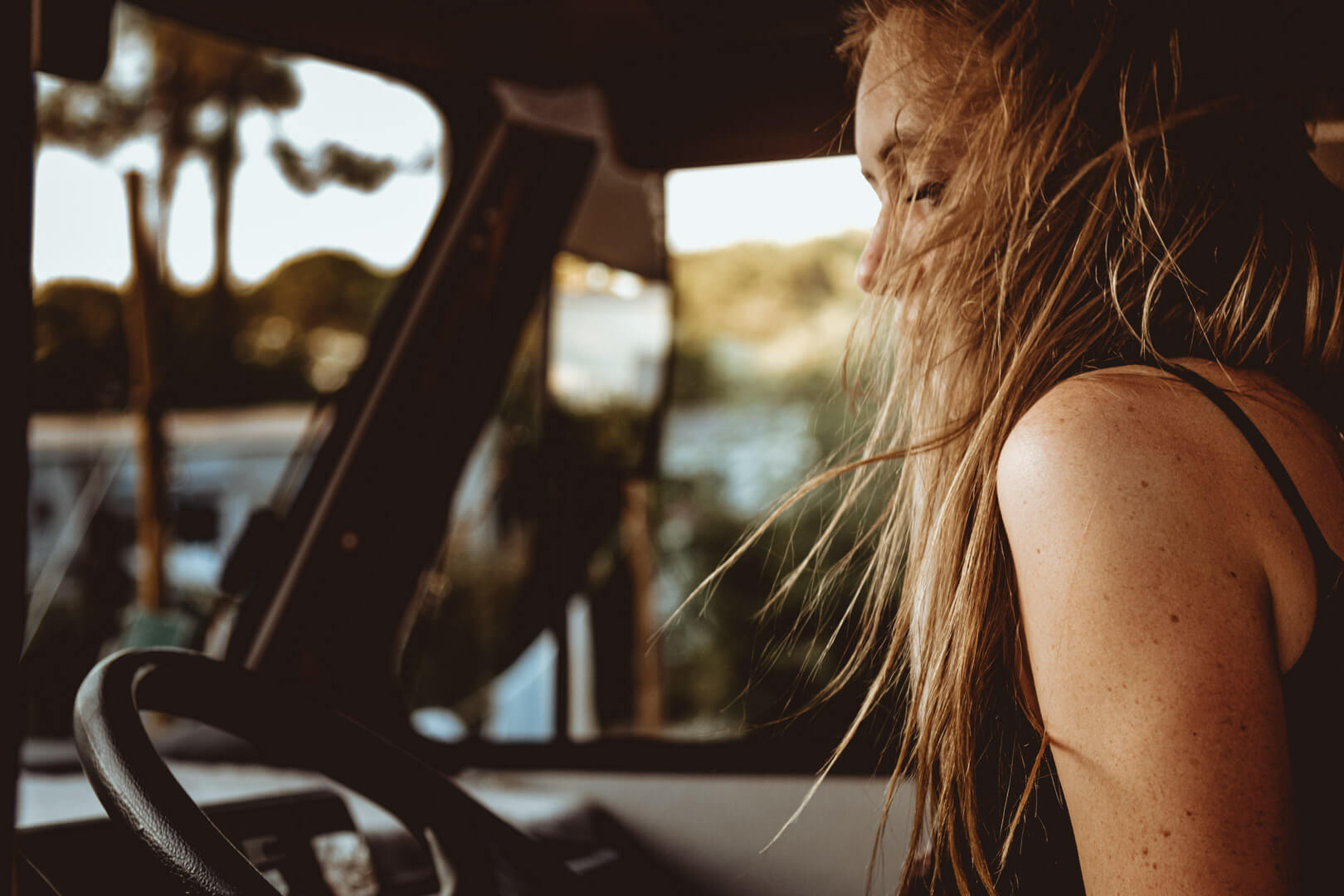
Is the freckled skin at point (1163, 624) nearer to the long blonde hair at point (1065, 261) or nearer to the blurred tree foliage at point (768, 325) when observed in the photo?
the long blonde hair at point (1065, 261)

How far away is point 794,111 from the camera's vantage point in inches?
78.6

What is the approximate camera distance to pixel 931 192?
1003 mm

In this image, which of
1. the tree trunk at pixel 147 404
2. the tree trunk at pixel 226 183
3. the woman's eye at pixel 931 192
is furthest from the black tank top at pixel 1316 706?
the tree trunk at pixel 226 183

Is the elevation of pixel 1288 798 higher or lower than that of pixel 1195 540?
lower

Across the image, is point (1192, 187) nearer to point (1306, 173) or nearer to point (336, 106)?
point (1306, 173)

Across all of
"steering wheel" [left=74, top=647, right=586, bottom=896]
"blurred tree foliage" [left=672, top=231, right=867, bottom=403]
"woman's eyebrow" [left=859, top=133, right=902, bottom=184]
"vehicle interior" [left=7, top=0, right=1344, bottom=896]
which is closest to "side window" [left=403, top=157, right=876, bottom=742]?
"vehicle interior" [left=7, top=0, right=1344, bottom=896]

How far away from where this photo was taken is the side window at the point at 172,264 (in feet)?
6.97

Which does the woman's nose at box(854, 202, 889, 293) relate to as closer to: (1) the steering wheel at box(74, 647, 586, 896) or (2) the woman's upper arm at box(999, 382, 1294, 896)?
(2) the woman's upper arm at box(999, 382, 1294, 896)

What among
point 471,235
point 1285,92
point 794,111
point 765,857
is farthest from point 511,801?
point 1285,92

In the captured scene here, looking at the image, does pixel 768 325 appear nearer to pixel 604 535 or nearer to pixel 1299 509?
pixel 604 535

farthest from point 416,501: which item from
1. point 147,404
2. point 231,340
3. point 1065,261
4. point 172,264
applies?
point 231,340

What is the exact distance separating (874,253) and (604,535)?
2.08 meters

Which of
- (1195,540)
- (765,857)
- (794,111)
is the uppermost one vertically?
(794,111)

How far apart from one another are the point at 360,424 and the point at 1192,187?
5.29 feet
